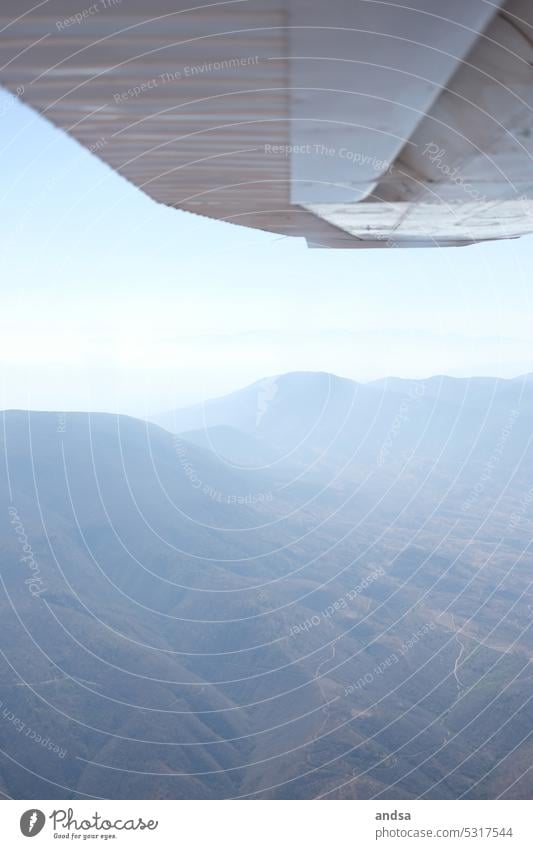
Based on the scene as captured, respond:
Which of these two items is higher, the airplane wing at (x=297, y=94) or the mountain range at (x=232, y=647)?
the airplane wing at (x=297, y=94)

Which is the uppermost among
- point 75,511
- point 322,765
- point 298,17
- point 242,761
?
point 298,17

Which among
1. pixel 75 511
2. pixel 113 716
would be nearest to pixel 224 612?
pixel 113 716

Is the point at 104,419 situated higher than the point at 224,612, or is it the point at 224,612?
the point at 104,419

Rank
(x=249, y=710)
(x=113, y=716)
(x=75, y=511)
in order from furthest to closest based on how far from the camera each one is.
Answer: (x=75, y=511)
(x=249, y=710)
(x=113, y=716)

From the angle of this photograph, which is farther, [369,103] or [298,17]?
[369,103]

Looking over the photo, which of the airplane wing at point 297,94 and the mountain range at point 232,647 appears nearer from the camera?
the airplane wing at point 297,94

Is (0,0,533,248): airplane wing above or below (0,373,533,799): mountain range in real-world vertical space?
above

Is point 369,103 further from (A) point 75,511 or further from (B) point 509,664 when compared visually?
(A) point 75,511

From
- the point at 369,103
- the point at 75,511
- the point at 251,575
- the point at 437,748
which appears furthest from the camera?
the point at 251,575

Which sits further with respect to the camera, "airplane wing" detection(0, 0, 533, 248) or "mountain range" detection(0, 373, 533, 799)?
"mountain range" detection(0, 373, 533, 799)

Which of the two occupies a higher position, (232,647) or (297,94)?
(297,94)

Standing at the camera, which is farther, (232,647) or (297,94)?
(232,647)
